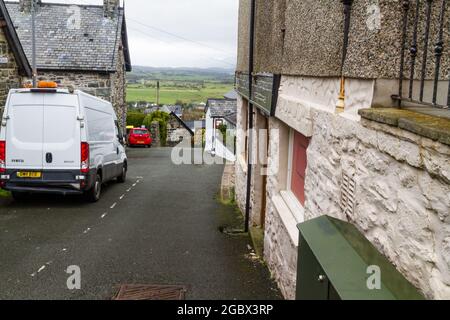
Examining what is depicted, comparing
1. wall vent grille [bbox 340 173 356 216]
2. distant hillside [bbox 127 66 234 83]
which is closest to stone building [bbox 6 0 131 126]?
wall vent grille [bbox 340 173 356 216]

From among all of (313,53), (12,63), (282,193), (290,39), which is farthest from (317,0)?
(12,63)

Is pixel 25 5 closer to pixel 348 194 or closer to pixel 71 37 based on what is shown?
pixel 71 37

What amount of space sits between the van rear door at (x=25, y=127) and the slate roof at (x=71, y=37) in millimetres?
15148

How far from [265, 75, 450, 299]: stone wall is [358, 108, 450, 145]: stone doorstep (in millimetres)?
39

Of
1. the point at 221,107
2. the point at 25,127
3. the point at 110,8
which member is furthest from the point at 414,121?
the point at 221,107

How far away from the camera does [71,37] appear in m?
25.6

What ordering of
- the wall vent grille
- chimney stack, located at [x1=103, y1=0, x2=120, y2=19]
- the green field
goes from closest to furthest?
the wall vent grille → chimney stack, located at [x1=103, y1=0, x2=120, y2=19] → the green field

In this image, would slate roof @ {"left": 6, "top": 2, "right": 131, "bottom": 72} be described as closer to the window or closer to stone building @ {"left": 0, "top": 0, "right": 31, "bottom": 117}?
stone building @ {"left": 0, "top": 0, "right": 31, "bottom": 117}

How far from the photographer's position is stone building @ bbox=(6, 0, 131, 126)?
24328 mm

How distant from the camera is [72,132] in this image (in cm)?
966

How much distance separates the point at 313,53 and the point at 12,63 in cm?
1211

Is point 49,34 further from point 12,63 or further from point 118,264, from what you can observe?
point 118,264

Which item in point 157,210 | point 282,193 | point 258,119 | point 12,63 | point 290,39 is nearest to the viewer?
point 290,39

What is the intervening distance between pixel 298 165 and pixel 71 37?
912 inches
